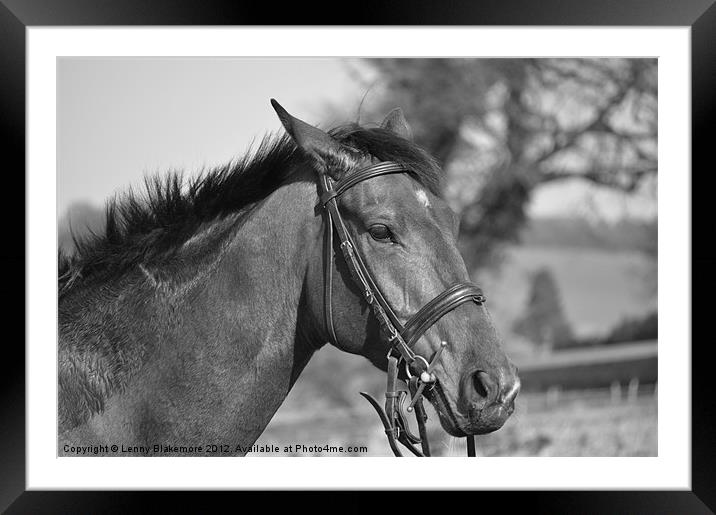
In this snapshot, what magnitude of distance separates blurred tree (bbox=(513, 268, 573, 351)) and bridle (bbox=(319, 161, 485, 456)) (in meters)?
13.7

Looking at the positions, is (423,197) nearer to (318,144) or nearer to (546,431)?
(318,144)

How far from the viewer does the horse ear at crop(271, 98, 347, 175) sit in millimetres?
2748

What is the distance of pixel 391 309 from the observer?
2.66 meters

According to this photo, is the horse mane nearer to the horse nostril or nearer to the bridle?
the bridle

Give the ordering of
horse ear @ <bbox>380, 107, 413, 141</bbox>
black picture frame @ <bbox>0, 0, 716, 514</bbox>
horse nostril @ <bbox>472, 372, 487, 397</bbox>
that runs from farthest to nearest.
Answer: black picture frame @ <bbox>0, 0, 716, 514</bbox>, horse ear @ <bbox>380, 107, 413, 141</bbox>, horse nostril @ <bbox>472, 372, 487, 397</bbox>

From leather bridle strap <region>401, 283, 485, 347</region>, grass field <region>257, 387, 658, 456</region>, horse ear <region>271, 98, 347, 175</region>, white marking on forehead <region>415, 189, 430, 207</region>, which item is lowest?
grass field <region>257, 387, 658, 456</region>

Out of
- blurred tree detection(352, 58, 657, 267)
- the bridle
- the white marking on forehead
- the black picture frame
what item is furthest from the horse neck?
blurred tree detection(352, 58, 657, 267)

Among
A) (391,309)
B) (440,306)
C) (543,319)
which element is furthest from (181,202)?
(543,319)

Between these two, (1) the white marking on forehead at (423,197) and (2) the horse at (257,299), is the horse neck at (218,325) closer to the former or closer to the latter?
(2) the horse at (257,299)

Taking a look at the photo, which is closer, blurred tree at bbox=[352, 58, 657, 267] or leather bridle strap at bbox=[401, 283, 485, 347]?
leather bridle strap at bbox=[401, 283, 485, 347]

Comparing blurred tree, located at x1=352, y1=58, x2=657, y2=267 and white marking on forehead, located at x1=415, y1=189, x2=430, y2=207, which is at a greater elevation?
blurred tree, located at x1=352, y1=58, x2=657, y2=267

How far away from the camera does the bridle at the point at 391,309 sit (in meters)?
2.59
